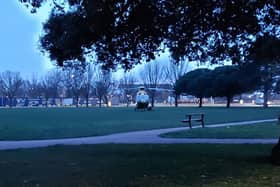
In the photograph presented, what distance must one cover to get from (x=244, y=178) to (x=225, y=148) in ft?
23.0

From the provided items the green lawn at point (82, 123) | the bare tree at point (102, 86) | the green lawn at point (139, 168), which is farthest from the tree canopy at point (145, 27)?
the bare tree at point (102, 86)

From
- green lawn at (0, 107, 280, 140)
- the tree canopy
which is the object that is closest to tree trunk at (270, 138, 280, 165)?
the tree canopy

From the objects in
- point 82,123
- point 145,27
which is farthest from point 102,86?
point 145,27

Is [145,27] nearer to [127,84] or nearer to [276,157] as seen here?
[276,157]

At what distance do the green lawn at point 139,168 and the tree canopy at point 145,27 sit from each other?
108 inches

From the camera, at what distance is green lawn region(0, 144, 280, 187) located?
31.7ft

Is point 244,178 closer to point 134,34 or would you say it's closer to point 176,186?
point 176,186

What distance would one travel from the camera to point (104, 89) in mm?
134625

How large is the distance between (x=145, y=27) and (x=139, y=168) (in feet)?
11.6

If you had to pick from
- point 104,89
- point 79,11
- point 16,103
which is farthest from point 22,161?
point 16,103

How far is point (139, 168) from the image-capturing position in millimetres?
11633

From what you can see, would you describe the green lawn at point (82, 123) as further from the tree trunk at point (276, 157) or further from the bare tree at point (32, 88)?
the bare tree at point (32, 88)

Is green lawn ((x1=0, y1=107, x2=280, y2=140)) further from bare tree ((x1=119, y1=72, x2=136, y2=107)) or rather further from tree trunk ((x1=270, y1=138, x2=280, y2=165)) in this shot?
bare tree ((x1=119, y1=72, x2=136, y2=107))

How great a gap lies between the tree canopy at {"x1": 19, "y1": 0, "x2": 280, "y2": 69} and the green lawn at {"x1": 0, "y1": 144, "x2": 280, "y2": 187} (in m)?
2.73
